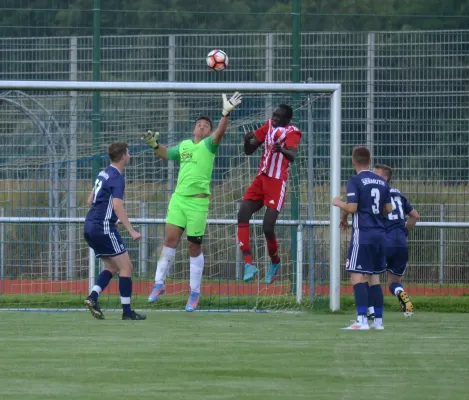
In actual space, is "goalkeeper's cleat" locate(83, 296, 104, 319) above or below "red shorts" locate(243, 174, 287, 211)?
below

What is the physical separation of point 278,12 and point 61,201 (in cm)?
409

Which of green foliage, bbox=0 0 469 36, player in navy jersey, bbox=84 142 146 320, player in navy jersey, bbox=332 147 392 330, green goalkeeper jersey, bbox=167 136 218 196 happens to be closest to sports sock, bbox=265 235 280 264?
green goalkeeper jersey, bbox=167 136 218 196

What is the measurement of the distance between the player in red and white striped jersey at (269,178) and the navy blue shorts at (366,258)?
2215 millimetres

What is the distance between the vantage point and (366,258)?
1031cm

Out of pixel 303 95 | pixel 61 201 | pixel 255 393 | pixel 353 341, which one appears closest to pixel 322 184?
pixel 303 95

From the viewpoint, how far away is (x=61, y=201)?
543 inches

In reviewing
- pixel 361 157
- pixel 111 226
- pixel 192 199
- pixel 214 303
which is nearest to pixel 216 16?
pixel 192 199

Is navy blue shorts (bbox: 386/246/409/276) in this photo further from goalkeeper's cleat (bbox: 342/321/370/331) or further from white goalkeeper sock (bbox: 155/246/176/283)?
goalkeeper's cleat (bbox: 342/321/370/331)

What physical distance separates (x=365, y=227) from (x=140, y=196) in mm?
4304

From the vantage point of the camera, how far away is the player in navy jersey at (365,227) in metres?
10.3

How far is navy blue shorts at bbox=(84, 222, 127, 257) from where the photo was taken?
11352 mm

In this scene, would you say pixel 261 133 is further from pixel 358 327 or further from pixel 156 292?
pixel 358 327

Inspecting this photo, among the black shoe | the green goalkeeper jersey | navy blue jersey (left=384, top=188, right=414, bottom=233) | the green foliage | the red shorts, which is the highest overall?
the green foliage

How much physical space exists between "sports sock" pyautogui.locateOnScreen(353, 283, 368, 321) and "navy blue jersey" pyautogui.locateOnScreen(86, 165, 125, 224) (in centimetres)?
269
